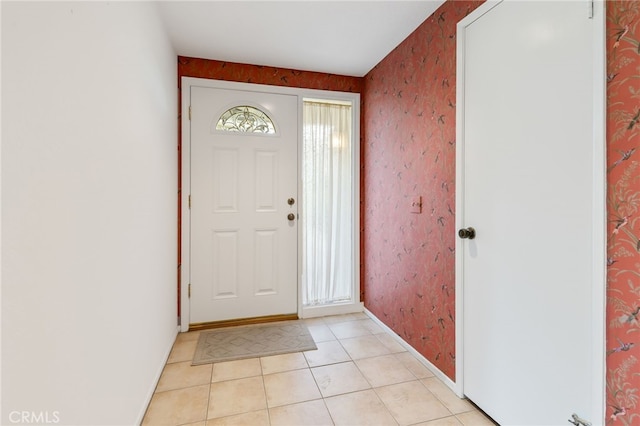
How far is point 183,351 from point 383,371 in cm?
145

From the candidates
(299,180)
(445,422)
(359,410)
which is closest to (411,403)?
(445,422)

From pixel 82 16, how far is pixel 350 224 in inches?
95.5

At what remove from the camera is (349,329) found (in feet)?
8.45

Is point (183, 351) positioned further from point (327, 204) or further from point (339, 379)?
point (327, 204)

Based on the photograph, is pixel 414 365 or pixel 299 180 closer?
pixel 414 365

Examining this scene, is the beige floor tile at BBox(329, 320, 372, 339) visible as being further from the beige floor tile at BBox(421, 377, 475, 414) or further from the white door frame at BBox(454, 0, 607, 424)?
the white door frame at BBox(454, 0, 607, 424)

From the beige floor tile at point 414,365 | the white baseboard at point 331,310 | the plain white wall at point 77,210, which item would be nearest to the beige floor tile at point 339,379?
the beige floor tile at point 414,365

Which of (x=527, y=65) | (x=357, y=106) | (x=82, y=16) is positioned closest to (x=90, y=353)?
(x=82, y=16)

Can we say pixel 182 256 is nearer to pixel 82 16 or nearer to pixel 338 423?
pixel 338 423

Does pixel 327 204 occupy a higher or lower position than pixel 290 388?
higher

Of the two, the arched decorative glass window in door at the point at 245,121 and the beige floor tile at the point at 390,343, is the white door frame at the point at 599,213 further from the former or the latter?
the arched decorative glass window in door at the point at 245,121

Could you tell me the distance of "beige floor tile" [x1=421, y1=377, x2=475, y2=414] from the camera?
1.59 meters

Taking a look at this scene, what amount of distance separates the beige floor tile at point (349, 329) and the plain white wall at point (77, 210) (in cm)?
141

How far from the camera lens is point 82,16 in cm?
92
